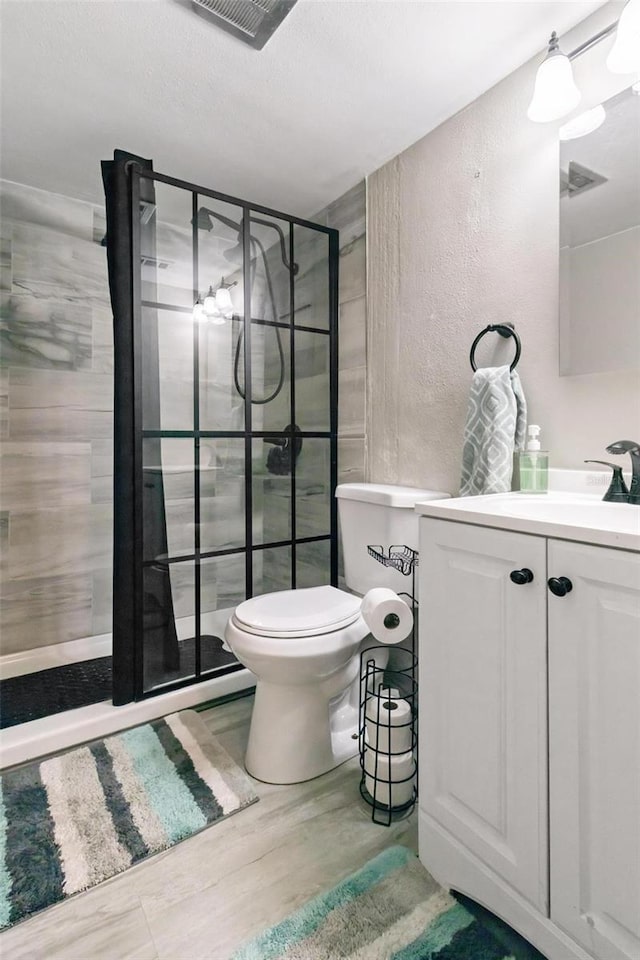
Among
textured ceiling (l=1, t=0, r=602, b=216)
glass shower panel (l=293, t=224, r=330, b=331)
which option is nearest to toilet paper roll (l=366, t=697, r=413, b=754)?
glass shower panel (l=293, t=224, r=330, b=331)

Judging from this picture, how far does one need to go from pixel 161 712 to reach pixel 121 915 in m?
0.76

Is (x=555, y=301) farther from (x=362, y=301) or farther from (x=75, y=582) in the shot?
(x=75, y=582)

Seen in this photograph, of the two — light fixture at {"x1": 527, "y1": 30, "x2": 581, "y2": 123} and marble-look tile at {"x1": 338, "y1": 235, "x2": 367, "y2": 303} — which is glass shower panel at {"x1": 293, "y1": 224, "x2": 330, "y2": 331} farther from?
light fixture at {"x1": 527, "y1": 30, "x2": 581, "y2": 123}

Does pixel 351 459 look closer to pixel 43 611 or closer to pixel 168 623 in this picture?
pixel 168 623

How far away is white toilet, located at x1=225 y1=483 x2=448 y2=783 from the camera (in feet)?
4.64

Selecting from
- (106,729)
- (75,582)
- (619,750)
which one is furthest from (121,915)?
(75,582)

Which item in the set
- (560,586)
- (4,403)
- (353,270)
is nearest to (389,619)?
(560,586)

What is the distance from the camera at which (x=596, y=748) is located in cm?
79

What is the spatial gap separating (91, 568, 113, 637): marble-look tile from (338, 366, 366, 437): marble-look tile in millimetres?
1376

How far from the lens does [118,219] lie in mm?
1718

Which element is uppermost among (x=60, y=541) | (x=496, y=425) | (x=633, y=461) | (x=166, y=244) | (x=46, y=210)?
(x=46, y=210)

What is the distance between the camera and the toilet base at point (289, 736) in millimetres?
1478

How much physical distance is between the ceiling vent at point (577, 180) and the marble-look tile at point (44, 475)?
2177 millimetres

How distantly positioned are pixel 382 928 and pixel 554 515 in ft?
3.13
